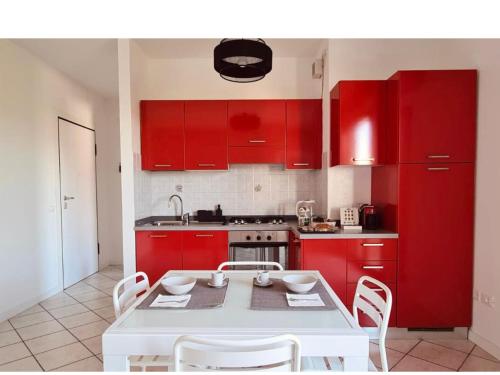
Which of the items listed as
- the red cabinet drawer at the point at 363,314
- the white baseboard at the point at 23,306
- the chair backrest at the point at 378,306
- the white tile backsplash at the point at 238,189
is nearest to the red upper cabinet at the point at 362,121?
the white tile backsplash at the point at 238,189

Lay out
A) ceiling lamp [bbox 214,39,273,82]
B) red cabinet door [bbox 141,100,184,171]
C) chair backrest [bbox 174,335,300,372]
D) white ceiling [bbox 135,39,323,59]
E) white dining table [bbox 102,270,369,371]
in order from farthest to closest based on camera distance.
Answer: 1. red cabinet door [bbox 141,100,184,171]
2. white ceiling [bbox 135,39,323,59]
3. ceiling lamp [bbox 214,39,273,82]
4. white dining table [bbox 102,270,369,371]
5. chair backrest [bbox 174,335,300,372]

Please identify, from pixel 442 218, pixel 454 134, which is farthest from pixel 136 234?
pixel 454 134

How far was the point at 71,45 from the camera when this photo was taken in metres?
2.99

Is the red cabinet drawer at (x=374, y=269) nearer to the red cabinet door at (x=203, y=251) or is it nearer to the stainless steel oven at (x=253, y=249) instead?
the stainless steel oven at (x=253, y=249)

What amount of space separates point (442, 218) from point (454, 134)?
0.70 metres

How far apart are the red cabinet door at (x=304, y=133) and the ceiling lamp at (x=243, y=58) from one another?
1484mm

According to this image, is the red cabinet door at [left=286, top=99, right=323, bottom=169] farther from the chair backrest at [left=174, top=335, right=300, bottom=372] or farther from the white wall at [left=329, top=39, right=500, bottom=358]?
the chair backrest at [left=174, top=335, right=300, bottom=372]

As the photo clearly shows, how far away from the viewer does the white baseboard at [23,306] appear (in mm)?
2801

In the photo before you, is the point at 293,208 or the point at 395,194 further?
the point at 293,208

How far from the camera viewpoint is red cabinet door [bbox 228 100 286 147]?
10.5 feet

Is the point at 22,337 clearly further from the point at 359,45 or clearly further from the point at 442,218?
the point at 359,45

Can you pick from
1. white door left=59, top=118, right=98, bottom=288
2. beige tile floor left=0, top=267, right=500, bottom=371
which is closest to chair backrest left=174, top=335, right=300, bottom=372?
beige tile floor left=0, top=267, right=500, bottom=371

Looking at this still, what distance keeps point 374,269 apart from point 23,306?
3522 mm

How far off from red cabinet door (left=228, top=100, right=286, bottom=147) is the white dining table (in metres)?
2.26
